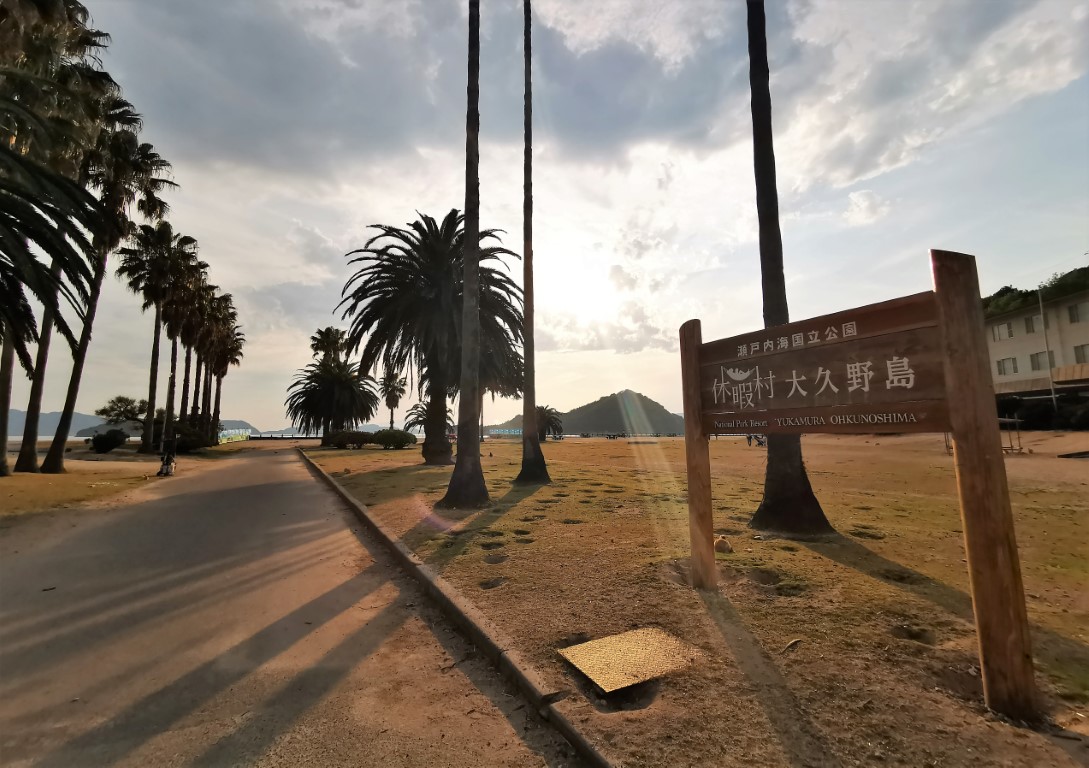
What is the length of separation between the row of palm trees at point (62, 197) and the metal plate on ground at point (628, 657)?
14293 mm

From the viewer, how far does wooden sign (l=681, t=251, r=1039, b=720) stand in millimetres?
2979

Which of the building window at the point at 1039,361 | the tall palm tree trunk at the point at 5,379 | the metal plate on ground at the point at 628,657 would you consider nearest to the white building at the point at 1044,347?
the building window at the point at 1039,361

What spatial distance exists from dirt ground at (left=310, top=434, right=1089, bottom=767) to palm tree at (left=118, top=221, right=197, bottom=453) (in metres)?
32.1

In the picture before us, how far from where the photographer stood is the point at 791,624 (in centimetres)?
403

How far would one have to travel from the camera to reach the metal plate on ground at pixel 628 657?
3254 millimetres

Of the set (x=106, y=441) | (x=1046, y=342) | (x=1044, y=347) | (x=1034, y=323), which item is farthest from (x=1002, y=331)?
(x=106, y=441)

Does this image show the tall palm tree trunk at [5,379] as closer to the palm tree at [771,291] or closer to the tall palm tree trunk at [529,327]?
the tall palm tree trunk at [529,327]

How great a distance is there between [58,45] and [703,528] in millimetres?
24068

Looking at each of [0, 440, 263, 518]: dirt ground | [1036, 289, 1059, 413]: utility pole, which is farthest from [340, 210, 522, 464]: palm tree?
[1036, 289, 1059, 413]: utility pole

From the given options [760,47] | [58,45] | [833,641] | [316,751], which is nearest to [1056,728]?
[833,641]

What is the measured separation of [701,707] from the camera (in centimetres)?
294

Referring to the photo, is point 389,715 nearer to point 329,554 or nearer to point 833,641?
point 833,641

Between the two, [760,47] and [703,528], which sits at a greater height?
[760,47]

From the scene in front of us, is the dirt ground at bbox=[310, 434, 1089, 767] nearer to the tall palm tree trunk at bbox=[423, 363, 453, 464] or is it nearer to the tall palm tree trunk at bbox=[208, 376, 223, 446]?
the tall palm tree trunk at bbox=[423, 363, 453, 464]
